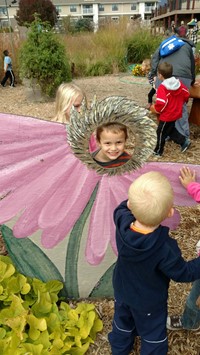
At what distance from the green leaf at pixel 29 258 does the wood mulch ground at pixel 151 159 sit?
1.33 ft

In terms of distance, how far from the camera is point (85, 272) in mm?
2133

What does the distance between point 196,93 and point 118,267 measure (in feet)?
13.6

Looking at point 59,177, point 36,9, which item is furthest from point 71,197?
point 36,9

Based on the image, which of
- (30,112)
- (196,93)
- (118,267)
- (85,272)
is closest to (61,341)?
(85,272)

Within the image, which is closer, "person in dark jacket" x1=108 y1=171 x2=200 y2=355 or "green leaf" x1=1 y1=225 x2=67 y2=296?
"person in dark jacket" x1=108 y1=171 x2=200 y2=355

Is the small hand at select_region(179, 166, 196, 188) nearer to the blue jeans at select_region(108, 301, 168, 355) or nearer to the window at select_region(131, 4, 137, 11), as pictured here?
the blue jeans at select_region(108, 301, 168, 355)

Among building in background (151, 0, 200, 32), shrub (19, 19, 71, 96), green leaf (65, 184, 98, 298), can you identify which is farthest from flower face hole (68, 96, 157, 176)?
building in background (151, 0, 200, 32)

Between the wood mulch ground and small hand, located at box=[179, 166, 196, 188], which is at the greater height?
small hand, located at box=[179, 166, 196, 188]

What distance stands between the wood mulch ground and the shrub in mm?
540

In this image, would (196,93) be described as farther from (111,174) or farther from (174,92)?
(111,174)

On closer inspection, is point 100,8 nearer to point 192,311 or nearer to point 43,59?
point 43,59

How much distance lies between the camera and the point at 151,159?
183 inches

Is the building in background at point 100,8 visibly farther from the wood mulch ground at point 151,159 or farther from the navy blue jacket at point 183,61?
the navy blue jacket at point 183,61

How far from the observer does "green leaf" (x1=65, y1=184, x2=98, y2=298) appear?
1.89 meters
